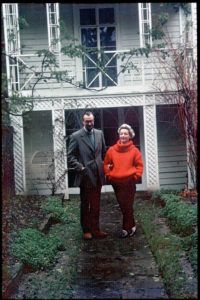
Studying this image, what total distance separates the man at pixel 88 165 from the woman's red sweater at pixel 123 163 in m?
0.21

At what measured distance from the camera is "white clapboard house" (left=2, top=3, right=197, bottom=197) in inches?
493

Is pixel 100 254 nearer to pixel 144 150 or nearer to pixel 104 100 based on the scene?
pixel 104 100

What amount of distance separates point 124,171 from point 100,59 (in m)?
5.93

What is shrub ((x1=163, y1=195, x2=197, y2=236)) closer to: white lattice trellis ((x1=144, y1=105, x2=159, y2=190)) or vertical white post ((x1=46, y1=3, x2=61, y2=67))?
white lattice trellis ((x1=144, y1=105, x2=159, y2=190))

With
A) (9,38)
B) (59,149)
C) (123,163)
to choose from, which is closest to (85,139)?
(123,163)

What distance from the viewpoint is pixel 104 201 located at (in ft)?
39.5

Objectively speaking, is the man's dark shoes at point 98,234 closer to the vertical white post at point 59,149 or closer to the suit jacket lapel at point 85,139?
the suit jacket lapel at point 85,139

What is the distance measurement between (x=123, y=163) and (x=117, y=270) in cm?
189

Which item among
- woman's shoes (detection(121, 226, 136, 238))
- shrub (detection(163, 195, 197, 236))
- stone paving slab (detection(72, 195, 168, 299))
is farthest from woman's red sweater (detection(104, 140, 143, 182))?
shrub (detection(163, 195, 197, 236))

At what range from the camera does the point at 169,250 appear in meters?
6.72

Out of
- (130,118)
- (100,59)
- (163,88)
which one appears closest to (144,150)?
(130,118)

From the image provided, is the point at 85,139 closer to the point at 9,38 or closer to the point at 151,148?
the point at 9,38

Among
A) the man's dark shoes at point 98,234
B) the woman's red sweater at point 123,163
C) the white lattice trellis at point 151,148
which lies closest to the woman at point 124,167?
the woman's red sweater at point 123,163

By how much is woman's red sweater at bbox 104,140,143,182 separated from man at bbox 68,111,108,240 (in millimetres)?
212
